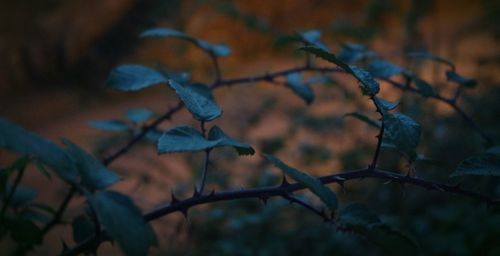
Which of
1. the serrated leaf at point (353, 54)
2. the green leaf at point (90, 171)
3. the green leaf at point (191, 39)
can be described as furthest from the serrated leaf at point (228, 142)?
the serrated leaf at point (353, 54)

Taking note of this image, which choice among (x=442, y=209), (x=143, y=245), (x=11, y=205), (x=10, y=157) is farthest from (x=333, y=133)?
(x=10, y=157)

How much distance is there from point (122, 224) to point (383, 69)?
27.2 inches

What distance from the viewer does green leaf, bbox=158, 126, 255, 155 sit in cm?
60

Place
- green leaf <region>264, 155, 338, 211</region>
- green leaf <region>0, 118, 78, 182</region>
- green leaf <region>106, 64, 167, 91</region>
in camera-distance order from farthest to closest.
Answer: green leaf <region>106, 64, 167, 91</region> → green leaf <region>264, 155, 338, 211</region> → green leaf <region>0, 118, 78, 182</region>

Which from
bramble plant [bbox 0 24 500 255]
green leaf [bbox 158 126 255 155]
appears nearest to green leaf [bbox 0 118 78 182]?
bramble plant [bbox 0 24 500 255]

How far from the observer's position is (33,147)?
1.72ft

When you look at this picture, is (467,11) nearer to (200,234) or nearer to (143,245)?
(200,234)

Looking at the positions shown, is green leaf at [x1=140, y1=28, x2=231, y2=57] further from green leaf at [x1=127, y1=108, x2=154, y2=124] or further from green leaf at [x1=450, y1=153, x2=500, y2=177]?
green leaf at [x1=450, y1=153, x2=500, y2=177]

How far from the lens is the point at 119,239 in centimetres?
53

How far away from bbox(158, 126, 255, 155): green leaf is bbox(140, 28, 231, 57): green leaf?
0.39 m

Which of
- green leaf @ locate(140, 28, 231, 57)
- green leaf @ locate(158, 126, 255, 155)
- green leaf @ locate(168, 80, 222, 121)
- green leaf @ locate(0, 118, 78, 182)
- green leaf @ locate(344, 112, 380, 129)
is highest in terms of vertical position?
green leaf @ locate(344, 112, 380, 129)

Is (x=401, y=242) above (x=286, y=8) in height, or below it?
below

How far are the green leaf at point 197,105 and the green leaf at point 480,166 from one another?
0.36 metres

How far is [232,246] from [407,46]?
1498 millimetres
